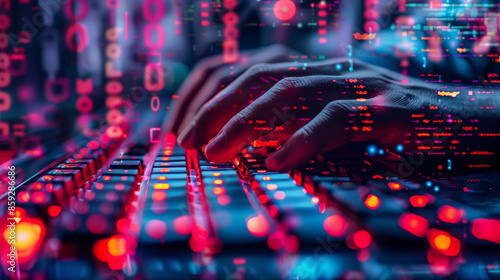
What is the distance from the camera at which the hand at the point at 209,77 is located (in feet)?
3.53

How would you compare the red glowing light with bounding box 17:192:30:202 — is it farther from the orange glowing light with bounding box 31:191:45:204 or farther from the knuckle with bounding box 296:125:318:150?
the knuckle with bounding box 296:125:318:150

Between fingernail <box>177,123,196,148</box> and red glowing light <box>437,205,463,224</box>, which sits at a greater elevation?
fingernail <box>177,123,196,148</box>

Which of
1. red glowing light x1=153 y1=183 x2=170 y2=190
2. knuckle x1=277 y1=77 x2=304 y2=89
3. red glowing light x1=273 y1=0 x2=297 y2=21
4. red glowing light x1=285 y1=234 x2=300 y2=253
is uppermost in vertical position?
red glowing light x1=273 y1=0 x2=297 y2=21

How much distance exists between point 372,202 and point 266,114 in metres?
0.36

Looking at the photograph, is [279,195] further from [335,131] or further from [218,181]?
[335,131]

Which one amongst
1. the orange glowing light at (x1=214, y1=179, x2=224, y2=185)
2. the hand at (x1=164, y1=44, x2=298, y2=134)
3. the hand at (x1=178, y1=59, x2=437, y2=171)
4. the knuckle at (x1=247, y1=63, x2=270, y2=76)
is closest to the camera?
the orange glowing light at (x1=214, y1=179, x2=224, y2=185)

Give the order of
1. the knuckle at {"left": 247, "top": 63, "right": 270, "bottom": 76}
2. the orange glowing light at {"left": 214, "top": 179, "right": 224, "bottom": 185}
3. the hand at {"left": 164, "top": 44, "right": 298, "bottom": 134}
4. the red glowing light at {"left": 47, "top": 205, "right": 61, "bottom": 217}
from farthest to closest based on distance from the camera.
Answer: the hand at {"left": 164, "top": 44, "right": 298, "bottom": 134}, the knuckle at {"left": 247, "top": 63, "right": 270, "bottom": 76}, the orange glowing light at {"left": 214, "top": 179, "right": 224, "bottom": 185}, the red glowing light at {"left": 47, "top": 205, "right": 61, "bottom": 217}

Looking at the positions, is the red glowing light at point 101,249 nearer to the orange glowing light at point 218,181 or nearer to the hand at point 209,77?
the orange glowing light at point 218,181

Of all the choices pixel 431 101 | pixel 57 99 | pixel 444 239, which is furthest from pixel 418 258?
pixel 57 99

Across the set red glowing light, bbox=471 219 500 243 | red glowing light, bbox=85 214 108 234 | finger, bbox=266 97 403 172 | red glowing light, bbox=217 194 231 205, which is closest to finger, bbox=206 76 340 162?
finger, bbox=266 97 403 172

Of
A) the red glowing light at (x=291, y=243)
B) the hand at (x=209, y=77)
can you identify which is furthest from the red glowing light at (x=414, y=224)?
the hand at (x=209, y=77)

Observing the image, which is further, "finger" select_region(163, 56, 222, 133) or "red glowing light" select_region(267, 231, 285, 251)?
"finger" select_region(163, 56, 222, 133)

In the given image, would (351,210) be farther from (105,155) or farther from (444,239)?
(105,155)

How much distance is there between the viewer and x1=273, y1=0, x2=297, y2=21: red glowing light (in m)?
0.86
